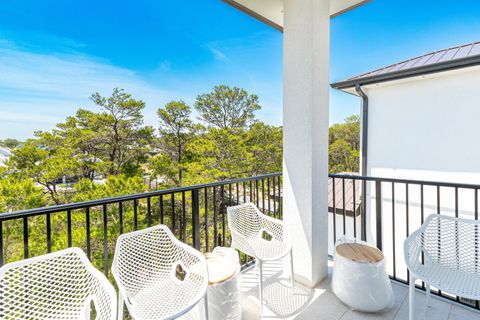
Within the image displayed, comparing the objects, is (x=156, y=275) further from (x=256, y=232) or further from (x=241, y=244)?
(x=256, y=232)

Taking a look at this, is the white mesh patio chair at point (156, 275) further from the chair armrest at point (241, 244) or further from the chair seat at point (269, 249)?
the chair seat at point (269, 249)

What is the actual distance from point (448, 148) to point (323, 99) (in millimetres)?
3075

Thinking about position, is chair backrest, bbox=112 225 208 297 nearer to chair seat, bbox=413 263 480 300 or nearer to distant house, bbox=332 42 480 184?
chair seat, bbox=413 263 480 300

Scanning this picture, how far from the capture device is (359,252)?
1.86 metres

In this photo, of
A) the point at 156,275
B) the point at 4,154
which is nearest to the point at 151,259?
the point at 156,275

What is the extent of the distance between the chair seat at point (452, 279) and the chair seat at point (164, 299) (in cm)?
134

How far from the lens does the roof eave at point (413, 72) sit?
3.18 meters

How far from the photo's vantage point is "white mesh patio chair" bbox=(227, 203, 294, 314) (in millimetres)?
1900

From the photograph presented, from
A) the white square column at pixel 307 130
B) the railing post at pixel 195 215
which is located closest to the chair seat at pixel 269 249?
the white square column at pixel 307 130

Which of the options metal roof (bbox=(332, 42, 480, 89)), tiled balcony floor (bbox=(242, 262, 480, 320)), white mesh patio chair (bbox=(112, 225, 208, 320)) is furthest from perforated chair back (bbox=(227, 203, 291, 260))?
metal roof (bbox=(332, 42, 480, 89))

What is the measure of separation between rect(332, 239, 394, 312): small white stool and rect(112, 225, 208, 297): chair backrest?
1133 mm

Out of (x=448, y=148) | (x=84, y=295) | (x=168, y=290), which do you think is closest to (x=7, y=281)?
(x=84, y=295)

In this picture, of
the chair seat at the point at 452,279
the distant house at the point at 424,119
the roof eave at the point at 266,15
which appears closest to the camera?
the chair seat at the point at 452,279

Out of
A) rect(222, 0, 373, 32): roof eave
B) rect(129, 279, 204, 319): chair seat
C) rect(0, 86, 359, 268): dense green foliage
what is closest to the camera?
rect(129, 279, 204, 319): chair seat
